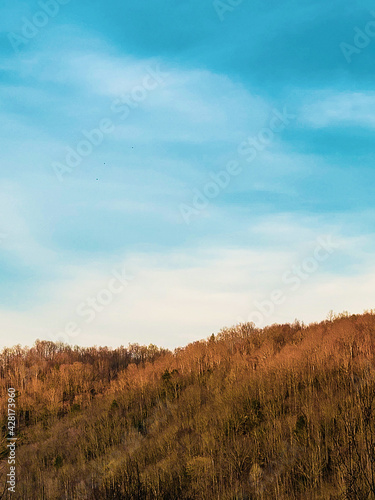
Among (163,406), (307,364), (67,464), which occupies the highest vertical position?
(307,364)

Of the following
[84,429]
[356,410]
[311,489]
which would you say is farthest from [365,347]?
[84,429]

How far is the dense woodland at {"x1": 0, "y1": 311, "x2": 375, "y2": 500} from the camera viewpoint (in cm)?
955

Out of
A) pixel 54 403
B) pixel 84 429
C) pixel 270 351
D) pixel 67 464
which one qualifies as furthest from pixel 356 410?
pixel 54 403

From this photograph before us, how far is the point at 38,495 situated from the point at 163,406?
6840 millimetres

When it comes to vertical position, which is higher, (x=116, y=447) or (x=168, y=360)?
(x=168, y=360)

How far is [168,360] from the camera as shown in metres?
26.3

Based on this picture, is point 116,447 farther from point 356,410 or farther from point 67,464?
point 356,410

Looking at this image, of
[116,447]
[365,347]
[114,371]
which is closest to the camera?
[365,347]

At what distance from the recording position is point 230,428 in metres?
13.4

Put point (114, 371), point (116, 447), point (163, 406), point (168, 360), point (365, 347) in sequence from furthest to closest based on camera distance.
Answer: point (114, 371) < point (168, 360) < point (163, 406) < point (116, 447) < point (365, 347)

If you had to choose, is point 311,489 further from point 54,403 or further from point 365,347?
point 54,403

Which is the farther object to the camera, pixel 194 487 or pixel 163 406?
pixel 163 406

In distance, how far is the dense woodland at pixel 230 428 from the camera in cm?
955

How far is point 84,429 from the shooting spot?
22.2 meters
